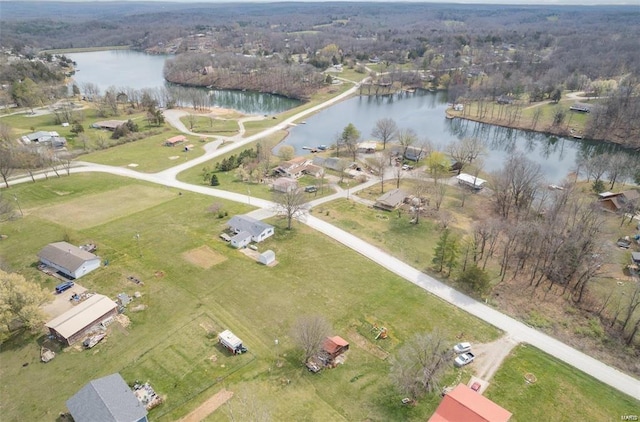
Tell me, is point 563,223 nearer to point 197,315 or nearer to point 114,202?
point 197,315

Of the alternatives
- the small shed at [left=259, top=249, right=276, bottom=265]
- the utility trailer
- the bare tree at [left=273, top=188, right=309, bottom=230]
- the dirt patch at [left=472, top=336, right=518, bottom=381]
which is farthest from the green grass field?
the dirt patch at [left=472, top=336, right=518, bottom=381]

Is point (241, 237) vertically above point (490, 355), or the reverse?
point (241, 237)

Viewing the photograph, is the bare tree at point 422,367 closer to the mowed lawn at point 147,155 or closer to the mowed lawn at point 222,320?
the mowed lawn at point 222,320

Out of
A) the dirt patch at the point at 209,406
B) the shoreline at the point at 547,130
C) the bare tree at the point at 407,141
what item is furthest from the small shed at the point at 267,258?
the shoreline at the point at 547,130

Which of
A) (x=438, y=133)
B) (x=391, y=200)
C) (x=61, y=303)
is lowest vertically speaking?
(x=61, y=303)

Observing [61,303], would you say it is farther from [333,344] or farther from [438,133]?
[438,133]

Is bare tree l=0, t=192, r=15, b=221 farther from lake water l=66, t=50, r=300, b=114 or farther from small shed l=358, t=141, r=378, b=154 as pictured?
lake water l=66, t=50, r=300, b=114

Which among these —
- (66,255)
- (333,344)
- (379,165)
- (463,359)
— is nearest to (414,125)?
(379,165)

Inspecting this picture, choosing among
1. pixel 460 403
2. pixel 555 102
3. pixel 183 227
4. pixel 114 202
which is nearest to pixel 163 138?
pixel 114 202
